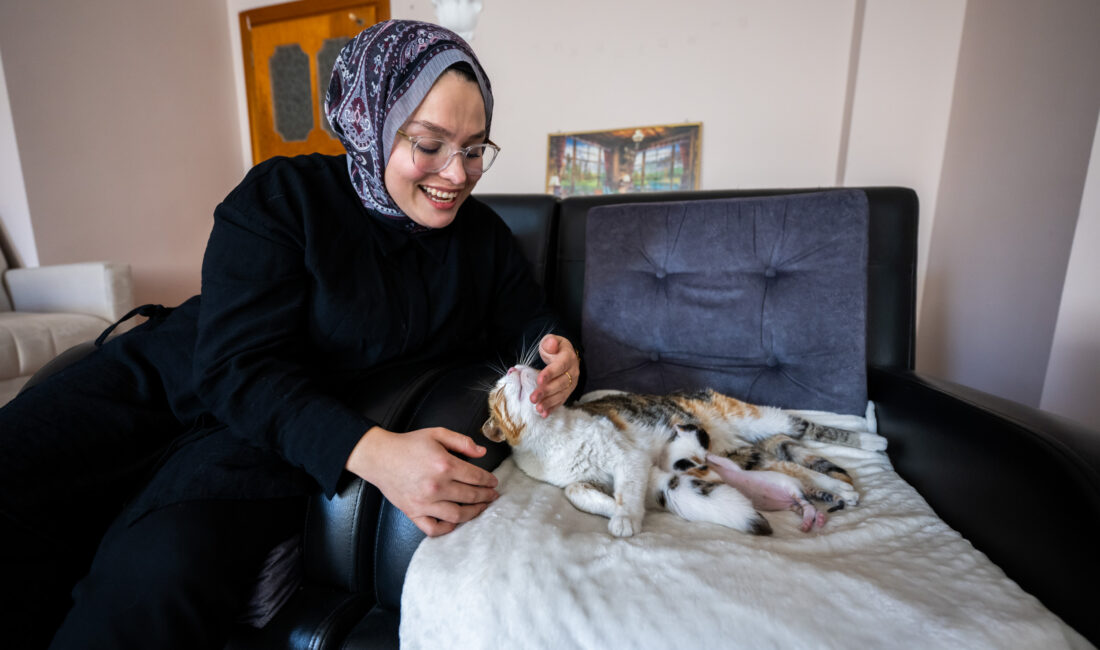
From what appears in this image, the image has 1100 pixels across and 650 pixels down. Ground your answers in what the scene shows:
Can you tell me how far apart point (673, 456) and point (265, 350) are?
2.65 feet

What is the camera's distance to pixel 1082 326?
0.97 m

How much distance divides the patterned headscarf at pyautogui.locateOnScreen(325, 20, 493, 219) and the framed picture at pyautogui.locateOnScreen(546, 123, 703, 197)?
1440mm

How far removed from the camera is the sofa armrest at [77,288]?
6.11ft

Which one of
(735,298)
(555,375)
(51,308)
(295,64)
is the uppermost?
(295,64)

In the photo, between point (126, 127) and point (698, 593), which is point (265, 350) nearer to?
point (698, 593)

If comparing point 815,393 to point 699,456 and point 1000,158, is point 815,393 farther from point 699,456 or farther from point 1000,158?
point 1000,158

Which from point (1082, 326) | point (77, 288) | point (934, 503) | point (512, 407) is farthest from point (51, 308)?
point (1082, 326)

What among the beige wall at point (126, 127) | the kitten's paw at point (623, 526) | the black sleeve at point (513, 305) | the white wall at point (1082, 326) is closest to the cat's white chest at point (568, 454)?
the kitten's paw at point (623, 526)

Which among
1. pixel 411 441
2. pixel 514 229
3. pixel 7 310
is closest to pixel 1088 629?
pixel 411 441

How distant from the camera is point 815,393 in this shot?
1.06m

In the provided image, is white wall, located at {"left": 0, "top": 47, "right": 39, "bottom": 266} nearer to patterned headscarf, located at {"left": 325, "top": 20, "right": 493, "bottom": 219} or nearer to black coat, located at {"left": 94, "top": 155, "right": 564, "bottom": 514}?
black coat, located at {"left": 94, "top": 155, "right": 564, "bottom": 514}

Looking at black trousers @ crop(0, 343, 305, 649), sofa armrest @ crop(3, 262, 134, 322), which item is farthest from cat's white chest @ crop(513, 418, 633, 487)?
sofa armrest @ crop(3, 262, 134, 322)

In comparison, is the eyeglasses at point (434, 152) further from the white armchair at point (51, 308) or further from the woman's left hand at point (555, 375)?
the white armchair at point (51, 308)

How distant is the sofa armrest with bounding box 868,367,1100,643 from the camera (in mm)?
531
